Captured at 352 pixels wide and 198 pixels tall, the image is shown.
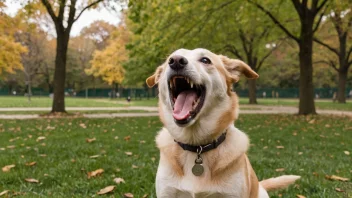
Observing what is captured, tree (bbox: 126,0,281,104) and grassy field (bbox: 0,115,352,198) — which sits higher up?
tree (bbox: 126,0,281,104)

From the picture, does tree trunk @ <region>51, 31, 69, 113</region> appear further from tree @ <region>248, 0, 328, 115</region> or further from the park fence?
the park fence

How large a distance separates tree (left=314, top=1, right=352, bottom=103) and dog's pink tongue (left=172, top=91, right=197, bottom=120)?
39.0 ft

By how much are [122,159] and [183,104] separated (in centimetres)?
329

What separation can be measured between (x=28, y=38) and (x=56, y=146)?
1597 inches

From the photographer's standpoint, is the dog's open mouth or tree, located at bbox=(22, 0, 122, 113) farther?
tree, located at bbox=(22, 0, 122, 113)

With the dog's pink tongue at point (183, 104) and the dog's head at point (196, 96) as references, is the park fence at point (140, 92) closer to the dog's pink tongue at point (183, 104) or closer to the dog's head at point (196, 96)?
the dog's head at point (196, 96)

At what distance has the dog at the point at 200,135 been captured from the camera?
296 centimetres

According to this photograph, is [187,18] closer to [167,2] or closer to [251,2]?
[167,2]

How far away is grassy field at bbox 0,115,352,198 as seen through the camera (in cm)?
448

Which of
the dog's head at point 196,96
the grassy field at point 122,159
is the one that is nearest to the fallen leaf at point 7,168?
the grassy field at point 122,159

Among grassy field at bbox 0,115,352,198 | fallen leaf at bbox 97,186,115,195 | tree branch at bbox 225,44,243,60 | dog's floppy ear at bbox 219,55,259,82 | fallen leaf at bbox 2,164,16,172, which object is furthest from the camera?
tree branch at bbox 225,44,243,60

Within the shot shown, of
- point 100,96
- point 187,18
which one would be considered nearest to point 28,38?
point 100,96

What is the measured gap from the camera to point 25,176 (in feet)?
16.0

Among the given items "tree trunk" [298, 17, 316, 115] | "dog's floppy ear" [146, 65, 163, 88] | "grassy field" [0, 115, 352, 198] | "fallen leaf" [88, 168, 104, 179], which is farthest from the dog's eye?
"tree trunk" [298, 17, 316, 115]
